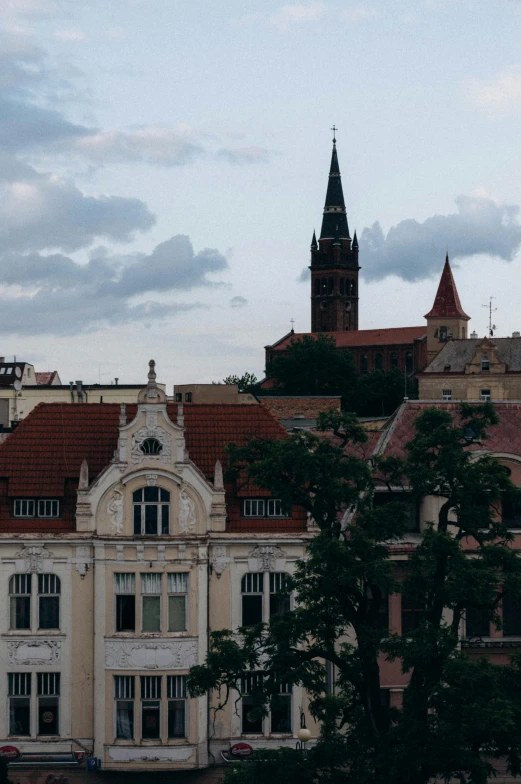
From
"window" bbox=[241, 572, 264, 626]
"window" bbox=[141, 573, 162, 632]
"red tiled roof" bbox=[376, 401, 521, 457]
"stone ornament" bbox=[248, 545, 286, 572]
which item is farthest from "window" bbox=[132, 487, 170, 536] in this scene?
"red tiled roof" bbox=[376, 401, 521, 457]

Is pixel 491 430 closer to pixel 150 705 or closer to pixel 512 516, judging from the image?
pixel 512 516

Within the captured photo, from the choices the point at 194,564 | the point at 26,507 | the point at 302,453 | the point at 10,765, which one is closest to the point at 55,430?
the point at 26,507

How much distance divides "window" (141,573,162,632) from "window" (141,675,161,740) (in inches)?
70.0

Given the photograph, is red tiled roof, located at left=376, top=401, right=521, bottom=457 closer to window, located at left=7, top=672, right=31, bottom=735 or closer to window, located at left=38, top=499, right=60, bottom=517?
window, located at left=38, top=499, right=60, bottom=517

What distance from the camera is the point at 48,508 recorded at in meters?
58.2

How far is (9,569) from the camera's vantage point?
5738 cm

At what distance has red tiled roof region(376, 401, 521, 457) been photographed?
2399 inches

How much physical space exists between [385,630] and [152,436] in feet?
49.9

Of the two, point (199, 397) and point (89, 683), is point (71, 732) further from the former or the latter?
point (199, 397)

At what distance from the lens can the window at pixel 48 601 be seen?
189 feet

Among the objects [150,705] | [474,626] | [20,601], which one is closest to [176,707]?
[150,705]

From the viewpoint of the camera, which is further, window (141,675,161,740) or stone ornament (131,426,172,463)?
stone ornament (131,426,172,463)

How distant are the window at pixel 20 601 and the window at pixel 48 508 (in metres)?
2.29

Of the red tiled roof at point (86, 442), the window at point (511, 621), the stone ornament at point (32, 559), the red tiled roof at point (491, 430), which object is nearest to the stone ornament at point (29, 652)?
the stone ornament at point (32, 559)
